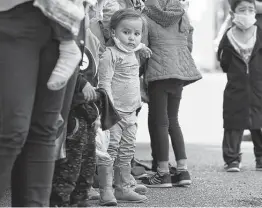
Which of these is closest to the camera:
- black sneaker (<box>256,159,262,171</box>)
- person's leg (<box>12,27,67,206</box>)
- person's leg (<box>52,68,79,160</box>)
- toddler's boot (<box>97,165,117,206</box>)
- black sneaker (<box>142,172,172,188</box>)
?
person's leg (<box>12,27,67,206</box>)

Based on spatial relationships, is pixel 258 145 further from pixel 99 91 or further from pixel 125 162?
pixel 99 91

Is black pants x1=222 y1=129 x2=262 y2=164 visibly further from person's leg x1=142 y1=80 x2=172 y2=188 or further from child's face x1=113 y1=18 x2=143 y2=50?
child's face x1=113 y1=18 x2=143 y2=50

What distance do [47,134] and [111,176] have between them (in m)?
1.68

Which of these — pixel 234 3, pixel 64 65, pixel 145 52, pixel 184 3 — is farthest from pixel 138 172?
pixel 64 65

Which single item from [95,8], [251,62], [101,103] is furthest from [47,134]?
[251,62]

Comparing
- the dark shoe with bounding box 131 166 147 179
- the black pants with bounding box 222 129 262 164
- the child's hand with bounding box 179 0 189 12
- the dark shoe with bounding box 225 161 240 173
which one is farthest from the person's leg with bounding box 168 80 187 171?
the black pants with bounding box 222 129 262 164

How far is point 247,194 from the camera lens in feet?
19.2

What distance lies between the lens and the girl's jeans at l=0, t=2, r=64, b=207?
10.6 ft

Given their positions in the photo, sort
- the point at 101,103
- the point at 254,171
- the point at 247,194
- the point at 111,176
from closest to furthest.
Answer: the point at 101,103 < the point at 111,176 < the point at 247,194 < the point at 254,171

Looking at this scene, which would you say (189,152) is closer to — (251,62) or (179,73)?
(251,62)

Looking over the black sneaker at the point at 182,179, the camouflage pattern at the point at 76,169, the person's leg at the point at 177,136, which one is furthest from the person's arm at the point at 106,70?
the black sneaker at the point at 182,179

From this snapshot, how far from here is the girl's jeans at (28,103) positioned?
3.24m

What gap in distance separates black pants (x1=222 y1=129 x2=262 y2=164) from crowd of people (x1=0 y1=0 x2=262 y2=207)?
10 mm

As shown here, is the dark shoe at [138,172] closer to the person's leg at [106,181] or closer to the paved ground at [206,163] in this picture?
the paved ground at [206,163]
